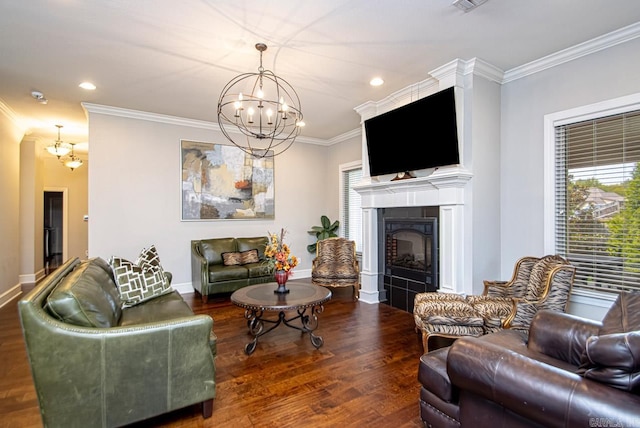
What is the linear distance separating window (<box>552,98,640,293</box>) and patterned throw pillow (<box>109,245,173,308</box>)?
420cm

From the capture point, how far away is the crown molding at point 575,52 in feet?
9.55

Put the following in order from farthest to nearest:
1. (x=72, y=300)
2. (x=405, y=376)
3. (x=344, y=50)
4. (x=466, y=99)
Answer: (x=466, y=99), (x=344, y=50), (x=405, y=376), (x=72, y=300)

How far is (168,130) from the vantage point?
5504mm

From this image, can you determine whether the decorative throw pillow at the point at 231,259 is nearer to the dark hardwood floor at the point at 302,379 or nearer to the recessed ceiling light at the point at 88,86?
the dark hardwood floor at the point at 302,379

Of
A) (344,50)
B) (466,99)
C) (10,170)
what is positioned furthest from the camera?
(10,170)

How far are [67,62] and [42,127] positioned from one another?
341cm

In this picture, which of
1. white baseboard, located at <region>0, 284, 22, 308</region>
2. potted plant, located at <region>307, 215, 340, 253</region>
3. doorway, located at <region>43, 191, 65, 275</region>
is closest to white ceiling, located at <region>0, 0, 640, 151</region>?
potted plant, located at <region>307, 215, 340, 253</region>

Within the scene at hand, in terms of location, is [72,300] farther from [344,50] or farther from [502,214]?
[502,214]

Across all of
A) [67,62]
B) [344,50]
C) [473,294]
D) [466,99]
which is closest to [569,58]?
[466,99]

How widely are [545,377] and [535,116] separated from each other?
3.25 meters

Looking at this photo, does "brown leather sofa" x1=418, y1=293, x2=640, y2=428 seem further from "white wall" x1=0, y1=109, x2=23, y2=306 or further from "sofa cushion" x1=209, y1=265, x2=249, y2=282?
"white wall" x1=0, y1=109, x2=23, y2=306

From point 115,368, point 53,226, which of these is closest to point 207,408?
point 115,368

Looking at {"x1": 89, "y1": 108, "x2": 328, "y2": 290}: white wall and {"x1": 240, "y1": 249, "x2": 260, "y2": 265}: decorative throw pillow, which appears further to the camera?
{"x1": 240, "y1": 249, "x2": 260, "y2": 265}: decorative throw pillow

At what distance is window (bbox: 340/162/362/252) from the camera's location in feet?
21.5
